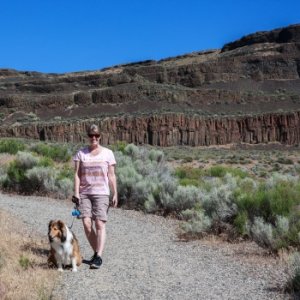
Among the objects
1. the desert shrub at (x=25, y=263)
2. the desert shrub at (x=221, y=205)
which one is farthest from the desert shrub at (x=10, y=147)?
the desert shrub at (x=25, y=263)

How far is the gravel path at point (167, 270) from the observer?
6441 mm

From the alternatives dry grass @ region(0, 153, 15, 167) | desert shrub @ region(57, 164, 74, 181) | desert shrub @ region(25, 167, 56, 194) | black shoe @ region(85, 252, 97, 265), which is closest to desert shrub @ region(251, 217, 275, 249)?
black shoe @ region(85, 252, 97, 265)

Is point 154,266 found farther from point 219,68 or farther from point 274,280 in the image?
point 219,68

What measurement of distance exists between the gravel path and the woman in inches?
23.5

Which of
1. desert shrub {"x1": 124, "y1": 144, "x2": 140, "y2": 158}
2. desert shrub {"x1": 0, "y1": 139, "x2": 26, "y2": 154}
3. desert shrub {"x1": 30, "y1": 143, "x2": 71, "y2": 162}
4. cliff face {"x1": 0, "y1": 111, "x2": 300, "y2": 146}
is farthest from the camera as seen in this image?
cliff face {"x1": 0, "y1": 111, "x2": 300, "y2": 146}

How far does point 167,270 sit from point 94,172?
168 centimetres

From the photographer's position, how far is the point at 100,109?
73.8 metres

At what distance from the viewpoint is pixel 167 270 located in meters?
7.54

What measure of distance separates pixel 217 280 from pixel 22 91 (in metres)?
90.5

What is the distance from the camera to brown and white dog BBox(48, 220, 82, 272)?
23.5ft

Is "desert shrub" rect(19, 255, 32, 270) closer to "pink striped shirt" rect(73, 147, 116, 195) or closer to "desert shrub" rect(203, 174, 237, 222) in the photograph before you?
"pink striped shirt" rect(73, 147, 116, 195)

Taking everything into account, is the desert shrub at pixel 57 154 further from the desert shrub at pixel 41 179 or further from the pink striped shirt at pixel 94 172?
the pink striped shirt at pixel 94 172

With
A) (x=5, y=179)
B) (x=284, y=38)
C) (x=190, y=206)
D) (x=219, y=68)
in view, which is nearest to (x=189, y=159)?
(x=5, y=179)

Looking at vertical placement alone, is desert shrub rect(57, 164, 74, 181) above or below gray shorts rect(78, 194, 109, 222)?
below
